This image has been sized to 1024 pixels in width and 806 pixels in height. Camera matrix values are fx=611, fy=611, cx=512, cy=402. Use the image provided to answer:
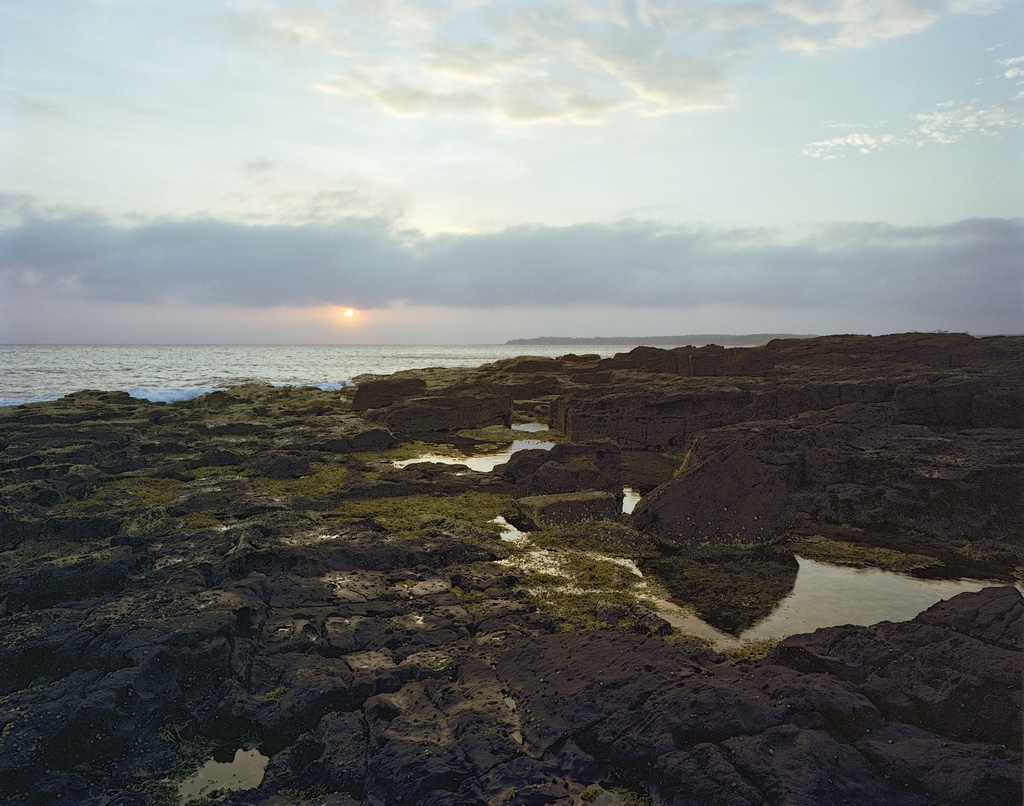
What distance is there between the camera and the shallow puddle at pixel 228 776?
16.4ft

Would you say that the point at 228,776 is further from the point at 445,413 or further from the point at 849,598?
the point at 445,413

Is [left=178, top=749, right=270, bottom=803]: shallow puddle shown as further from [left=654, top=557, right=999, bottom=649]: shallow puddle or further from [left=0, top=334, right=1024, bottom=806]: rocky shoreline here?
[left=654, top=557, right=999, bottom=649]: shallow puddle

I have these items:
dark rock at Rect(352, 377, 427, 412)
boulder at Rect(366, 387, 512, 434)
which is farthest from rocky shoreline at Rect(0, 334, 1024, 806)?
dark rock at Rect(352, 377, 427, 412)

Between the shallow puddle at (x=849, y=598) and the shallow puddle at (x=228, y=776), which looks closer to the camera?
the shallow puddle at (x=228, y=776)

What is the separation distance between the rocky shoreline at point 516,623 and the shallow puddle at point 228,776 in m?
0.11

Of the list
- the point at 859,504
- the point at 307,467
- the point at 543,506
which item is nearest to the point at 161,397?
the point at 307,467

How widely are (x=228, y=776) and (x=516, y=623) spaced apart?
3.62 metres

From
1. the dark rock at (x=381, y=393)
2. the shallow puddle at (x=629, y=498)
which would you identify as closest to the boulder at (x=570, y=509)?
the shallow puddle at (x=629, y=498)

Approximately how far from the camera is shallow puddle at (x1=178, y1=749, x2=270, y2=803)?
500cm

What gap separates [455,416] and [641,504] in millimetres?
15732

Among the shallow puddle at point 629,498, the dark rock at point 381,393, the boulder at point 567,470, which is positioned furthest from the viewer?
the dark rock at point 381,393

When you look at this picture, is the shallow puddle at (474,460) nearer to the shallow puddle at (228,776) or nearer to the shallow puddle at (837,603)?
the shallow puddle at (837,603)

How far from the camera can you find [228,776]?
519 centimetres

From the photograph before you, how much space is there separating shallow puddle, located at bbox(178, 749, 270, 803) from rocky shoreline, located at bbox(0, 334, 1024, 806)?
0.36ft
